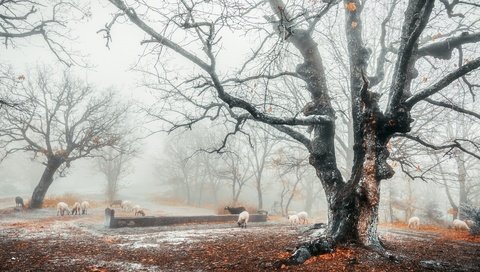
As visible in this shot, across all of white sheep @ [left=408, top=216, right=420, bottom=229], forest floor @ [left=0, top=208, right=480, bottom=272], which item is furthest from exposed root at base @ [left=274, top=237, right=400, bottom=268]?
white sheep @ [left=408, top=216, right=420, bottom=229]

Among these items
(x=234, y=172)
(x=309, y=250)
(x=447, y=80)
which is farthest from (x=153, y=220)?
(x=234, y=172)

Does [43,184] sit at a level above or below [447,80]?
below

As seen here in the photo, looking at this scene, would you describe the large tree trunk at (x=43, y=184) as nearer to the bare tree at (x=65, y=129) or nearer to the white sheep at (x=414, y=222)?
the bare tree at (x=65, y=129)

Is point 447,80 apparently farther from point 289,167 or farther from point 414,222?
point 414,222

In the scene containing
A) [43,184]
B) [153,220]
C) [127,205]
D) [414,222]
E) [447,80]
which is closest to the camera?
[447,80]

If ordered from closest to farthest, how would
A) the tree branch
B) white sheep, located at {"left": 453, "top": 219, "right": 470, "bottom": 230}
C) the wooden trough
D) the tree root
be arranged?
the tree root < the tree branch < the wooden trough < white sheep, located at {"left": 453, "top": 219, "right": 470, "bottom": 230}

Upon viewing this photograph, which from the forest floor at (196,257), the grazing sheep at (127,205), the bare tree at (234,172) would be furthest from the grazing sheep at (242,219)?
the grazing sheep at (127,205)

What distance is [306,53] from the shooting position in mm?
10180

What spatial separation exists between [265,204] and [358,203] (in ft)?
142

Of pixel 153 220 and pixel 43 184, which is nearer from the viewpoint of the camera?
pixel 153 220

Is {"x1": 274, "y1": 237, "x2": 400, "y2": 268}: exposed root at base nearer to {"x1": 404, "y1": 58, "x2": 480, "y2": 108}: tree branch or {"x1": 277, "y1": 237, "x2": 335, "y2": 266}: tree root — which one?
{"x1": 277, "y1": 237, "x2": 335, "y2": 266}: tree root

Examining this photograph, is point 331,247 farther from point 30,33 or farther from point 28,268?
point 30,33

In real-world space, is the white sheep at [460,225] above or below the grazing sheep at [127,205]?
below

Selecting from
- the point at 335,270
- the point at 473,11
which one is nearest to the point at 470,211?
the point at 473,11
